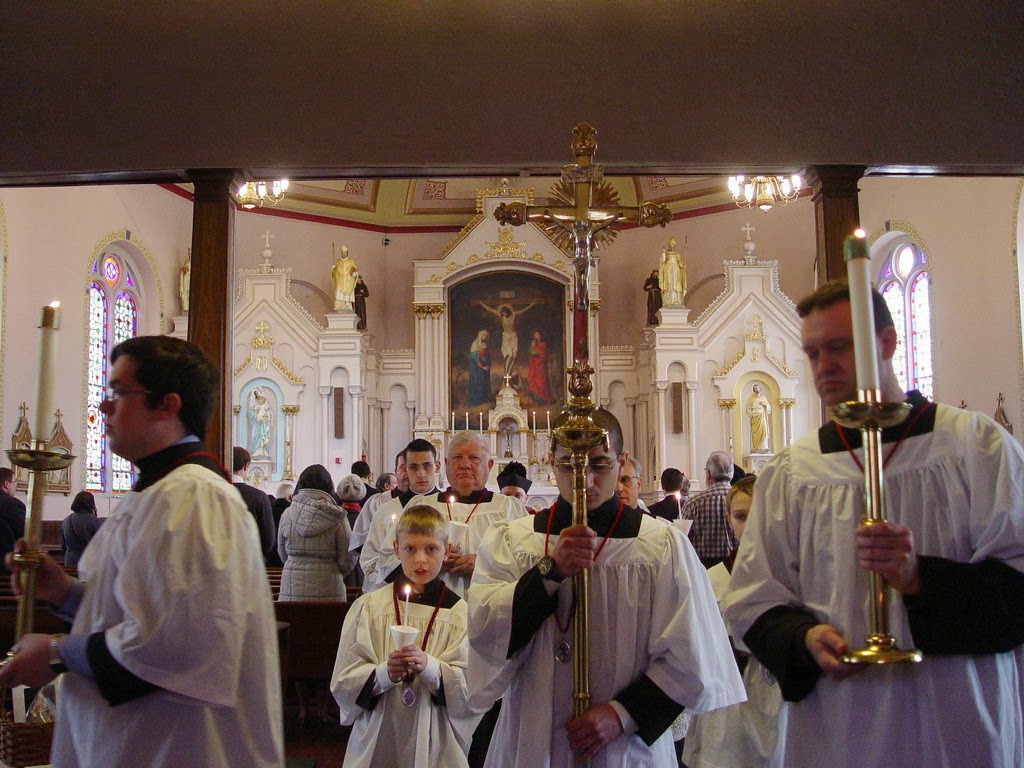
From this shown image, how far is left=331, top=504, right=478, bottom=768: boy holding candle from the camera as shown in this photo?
4027 millimetres

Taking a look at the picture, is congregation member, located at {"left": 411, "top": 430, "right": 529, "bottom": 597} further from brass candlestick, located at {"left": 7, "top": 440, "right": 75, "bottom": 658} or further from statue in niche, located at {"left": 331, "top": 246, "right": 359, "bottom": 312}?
statue in niche, located at {"left": 331, "top": 246, "right": 359, "bottom": 312}

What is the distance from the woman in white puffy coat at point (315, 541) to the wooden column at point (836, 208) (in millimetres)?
3454

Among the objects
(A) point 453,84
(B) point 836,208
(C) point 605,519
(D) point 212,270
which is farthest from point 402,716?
(B) point 836,208

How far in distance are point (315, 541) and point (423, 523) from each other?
9.24 feet

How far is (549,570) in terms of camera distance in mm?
2900

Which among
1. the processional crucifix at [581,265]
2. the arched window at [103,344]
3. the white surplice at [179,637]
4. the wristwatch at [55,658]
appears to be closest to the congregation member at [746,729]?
the processional crucifix at [581,265]

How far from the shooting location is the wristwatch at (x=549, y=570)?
2.88m

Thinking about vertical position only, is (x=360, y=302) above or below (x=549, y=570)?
above

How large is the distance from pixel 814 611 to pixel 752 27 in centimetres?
468

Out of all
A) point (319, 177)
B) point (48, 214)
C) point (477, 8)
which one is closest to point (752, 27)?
point (477, 8)

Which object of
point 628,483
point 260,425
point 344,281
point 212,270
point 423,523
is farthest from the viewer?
point 344,281

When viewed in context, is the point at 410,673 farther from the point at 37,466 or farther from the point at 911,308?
the point at 911,308

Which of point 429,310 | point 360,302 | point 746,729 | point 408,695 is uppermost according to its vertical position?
point 360,302

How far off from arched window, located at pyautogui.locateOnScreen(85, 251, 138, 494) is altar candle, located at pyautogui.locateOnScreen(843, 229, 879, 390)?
14447 mm
